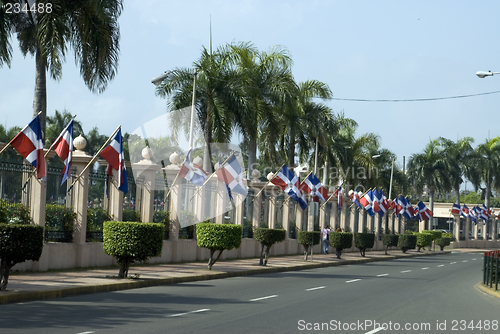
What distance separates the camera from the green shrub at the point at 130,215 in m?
22.5

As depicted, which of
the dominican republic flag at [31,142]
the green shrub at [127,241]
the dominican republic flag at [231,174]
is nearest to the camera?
the dominican republic flag at [31,142]

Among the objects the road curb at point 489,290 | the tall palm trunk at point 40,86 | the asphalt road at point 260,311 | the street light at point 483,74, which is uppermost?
the street light at point 483,74

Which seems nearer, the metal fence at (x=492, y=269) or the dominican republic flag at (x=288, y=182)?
the metal fence at (x=492, y=269)

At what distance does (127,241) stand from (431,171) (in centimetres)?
5827

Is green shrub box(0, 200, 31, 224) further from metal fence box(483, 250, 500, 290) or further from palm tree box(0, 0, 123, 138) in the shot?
metal fence box(483, 250, 500, 290)

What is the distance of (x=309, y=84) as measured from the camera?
43875 millimetres

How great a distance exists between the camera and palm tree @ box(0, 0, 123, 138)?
20.2 meters

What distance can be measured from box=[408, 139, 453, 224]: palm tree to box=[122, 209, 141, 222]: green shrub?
170 feet

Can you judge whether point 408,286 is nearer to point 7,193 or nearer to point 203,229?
point 203,229

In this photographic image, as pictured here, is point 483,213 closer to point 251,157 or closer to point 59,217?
point 251,157

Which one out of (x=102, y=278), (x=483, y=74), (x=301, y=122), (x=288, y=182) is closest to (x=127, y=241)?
(x=102, y=278)

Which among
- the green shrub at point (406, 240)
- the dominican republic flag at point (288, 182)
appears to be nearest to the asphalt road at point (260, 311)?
the dominican republic flag at point (288, 182)

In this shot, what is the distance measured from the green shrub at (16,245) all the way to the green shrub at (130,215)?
8939 mm

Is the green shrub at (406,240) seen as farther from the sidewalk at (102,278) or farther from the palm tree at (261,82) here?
the sidewalk at (102,278)
